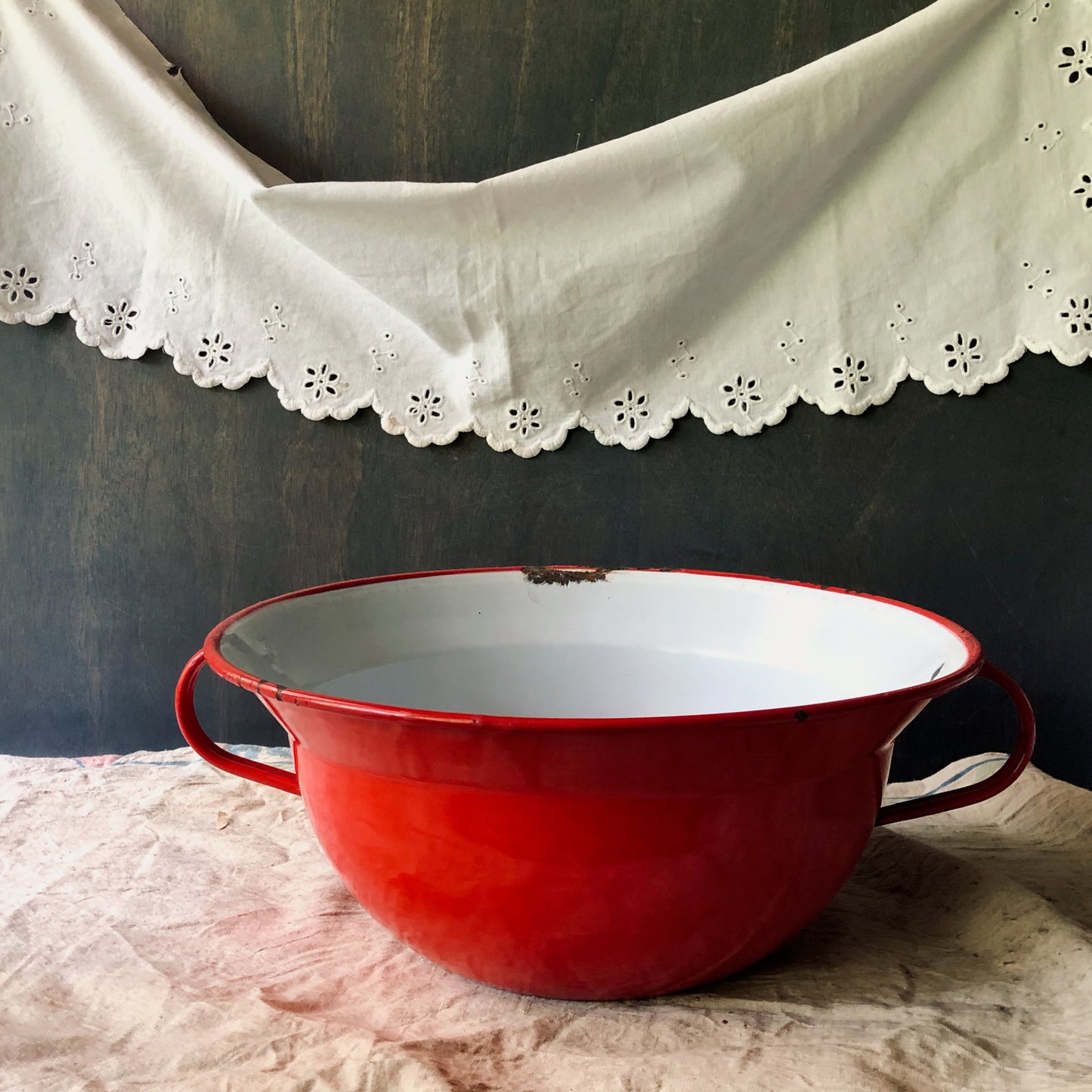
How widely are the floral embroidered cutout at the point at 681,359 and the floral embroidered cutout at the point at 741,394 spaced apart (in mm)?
44

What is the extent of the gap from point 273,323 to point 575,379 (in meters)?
0.34

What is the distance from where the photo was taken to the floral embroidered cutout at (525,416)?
1041 millimetres

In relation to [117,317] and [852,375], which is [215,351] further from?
[852,375]

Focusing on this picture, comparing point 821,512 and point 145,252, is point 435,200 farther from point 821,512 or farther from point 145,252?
point 821,512

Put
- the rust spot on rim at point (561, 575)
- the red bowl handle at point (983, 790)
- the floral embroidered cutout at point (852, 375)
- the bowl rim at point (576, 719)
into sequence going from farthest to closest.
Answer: the floral embroidered cutout at point (852, 375), the rust spot on rim at point (561, 575), the red bowl handle at point (983, 790), the bowl rim at point (576, 719)

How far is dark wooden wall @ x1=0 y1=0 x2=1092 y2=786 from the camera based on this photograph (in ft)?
3.26

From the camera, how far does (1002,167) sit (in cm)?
92

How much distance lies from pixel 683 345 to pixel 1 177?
0.78 m

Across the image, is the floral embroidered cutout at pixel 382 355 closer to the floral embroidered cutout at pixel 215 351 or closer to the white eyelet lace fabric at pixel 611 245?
the white eyelet lace fabric at pixel 611 245

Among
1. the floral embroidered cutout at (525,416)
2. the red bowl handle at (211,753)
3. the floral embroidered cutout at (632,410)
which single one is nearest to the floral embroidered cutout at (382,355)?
the floral embroidered cutout at (525,416)

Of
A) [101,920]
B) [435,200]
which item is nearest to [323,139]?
[435,200]

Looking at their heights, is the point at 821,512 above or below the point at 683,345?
below

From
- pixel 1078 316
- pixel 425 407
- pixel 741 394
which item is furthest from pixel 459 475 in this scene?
pixel 1078 316

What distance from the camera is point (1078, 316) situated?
0.92m
